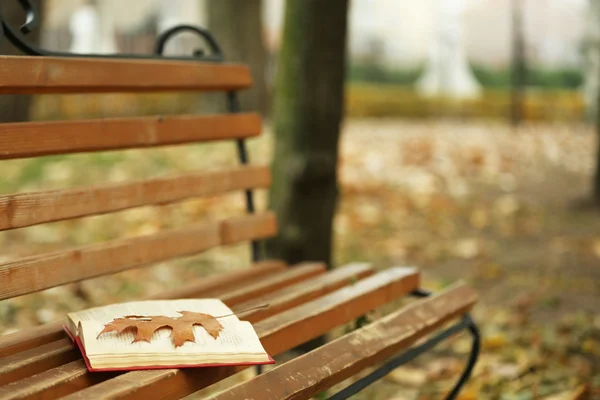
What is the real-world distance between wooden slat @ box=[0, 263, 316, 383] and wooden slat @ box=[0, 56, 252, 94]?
0.60 m

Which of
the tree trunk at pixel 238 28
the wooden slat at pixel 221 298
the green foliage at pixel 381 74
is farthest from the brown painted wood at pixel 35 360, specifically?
the green foliage at pixel 381 74

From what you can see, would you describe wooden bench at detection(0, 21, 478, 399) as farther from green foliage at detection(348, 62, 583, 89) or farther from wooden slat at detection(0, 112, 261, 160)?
green foliage at detection(348, 62, 583, 89)

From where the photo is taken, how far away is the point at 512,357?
10.0ft

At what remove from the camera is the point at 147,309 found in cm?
177

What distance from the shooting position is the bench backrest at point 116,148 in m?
1.85

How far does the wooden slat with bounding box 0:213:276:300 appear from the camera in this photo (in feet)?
5.91

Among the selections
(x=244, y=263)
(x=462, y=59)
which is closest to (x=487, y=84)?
(x=462, y=59)

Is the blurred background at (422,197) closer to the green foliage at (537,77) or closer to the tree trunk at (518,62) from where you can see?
the tree trunk at (518,62)

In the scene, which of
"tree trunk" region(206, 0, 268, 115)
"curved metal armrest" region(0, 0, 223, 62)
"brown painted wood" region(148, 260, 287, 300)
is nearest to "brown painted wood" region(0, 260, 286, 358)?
"brown painted wood" region(148, 260, 287, 300)

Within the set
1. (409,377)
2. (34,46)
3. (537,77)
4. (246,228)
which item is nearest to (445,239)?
(409,377)

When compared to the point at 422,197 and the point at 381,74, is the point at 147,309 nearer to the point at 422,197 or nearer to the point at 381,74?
the point at 422,197

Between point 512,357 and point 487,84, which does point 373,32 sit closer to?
point 487,84

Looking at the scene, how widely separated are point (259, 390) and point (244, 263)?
2.77 meters

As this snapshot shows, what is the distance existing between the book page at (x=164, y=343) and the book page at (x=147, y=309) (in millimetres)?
52
